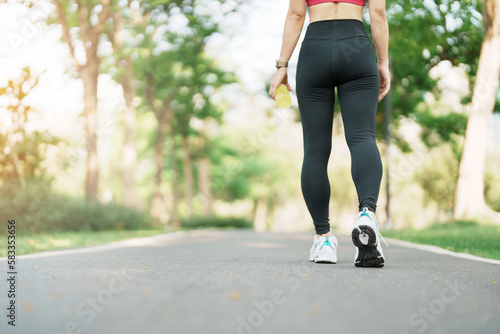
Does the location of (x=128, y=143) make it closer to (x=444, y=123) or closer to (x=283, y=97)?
(x=444, y=123)

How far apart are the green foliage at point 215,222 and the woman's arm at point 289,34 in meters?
27.0

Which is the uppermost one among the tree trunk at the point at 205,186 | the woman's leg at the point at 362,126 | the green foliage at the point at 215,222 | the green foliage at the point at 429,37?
the green foliage at the point at 429,37

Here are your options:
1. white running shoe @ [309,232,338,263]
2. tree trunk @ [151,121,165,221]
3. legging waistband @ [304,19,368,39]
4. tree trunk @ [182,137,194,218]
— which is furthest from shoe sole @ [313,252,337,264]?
tree trunk @ [182,137,194,218]

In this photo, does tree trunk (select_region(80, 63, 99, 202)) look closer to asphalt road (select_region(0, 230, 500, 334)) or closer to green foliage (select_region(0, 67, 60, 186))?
green foliage (select_region(0, 67, 60, 186))

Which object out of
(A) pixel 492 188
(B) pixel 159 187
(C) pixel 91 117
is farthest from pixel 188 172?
(A) pixel 492 188

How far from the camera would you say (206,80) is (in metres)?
27.6

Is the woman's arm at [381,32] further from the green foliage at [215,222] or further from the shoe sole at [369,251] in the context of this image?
the green foliage at [215,222]

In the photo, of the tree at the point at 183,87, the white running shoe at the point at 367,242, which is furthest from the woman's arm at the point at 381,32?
the tree at the point at 183,87

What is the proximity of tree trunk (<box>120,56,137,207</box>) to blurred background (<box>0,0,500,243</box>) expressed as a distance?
48 mm

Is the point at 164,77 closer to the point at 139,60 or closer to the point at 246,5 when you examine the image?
the point at 139,60

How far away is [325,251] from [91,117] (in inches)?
541

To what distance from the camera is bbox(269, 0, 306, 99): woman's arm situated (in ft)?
15.9

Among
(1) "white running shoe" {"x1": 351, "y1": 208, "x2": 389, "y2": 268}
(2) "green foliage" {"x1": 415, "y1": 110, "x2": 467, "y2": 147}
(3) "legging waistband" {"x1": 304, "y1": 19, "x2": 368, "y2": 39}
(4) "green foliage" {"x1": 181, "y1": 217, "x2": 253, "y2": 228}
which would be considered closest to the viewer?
(1) "white running shoe" {"x1": 351, "y1": 208, "x2": 389, "y2": 268}

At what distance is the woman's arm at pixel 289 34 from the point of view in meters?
4.84
